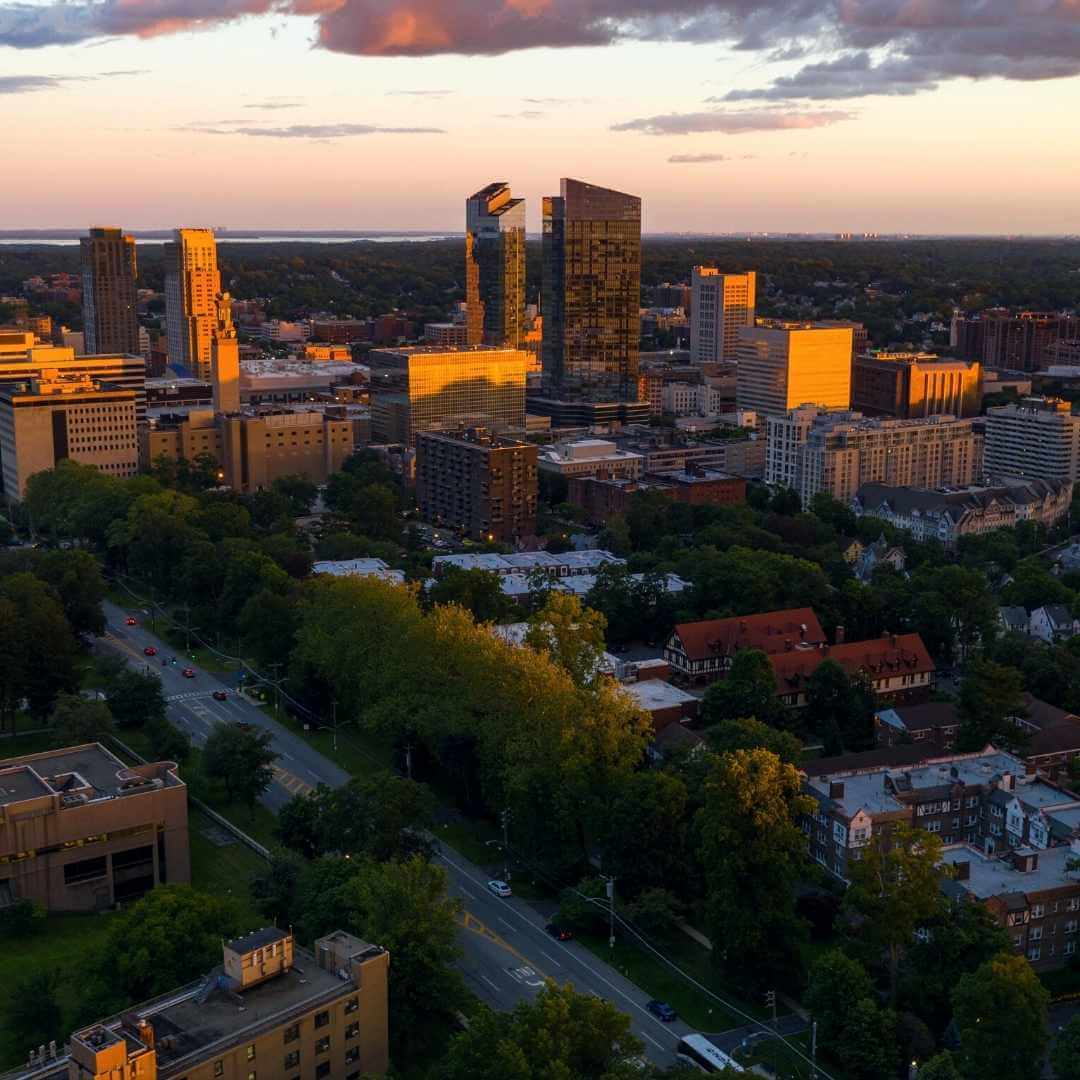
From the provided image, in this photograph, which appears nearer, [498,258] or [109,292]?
[498,258]

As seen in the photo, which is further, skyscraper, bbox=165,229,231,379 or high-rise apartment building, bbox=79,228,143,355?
skyscraper, bbox=165,229,231,379

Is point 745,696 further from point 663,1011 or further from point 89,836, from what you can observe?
point 89,836

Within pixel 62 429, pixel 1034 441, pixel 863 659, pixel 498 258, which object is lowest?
pixel 863 659

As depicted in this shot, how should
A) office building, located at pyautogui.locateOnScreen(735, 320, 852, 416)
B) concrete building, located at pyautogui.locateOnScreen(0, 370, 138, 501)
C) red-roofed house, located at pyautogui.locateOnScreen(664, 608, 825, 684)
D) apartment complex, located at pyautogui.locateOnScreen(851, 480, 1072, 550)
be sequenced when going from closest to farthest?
red-roofed house, located at pyautogui.locateOnScreen(664, 608, 825, 684) → apartment complex, located at pyautogui.locateOnScreen(851, 480, 1072, 550) → concrete building, located at pyautogui.locateOnScreen(0, 370, 138, 501) → office building, located at pyautogui.locateOnScreen(735, 320, 852, 416)

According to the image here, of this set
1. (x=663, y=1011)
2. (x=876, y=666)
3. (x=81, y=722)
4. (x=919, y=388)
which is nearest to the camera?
(x=663, y=1011)

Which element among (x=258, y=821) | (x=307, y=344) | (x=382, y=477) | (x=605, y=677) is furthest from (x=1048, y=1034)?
(x=307, y=344)

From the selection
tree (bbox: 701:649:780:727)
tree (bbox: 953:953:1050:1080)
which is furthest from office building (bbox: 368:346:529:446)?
tree (bbox: 953:953:1050:1080)

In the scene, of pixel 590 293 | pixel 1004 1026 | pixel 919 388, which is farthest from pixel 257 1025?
pixel 590 293

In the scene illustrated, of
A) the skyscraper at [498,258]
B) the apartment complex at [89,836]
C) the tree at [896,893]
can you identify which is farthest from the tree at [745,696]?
the skyscraper at [498,258]

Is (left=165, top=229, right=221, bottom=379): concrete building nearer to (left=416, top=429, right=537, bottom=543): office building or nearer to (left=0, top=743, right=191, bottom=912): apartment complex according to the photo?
(left=416, top=429, right=537, bottom=543): office building
